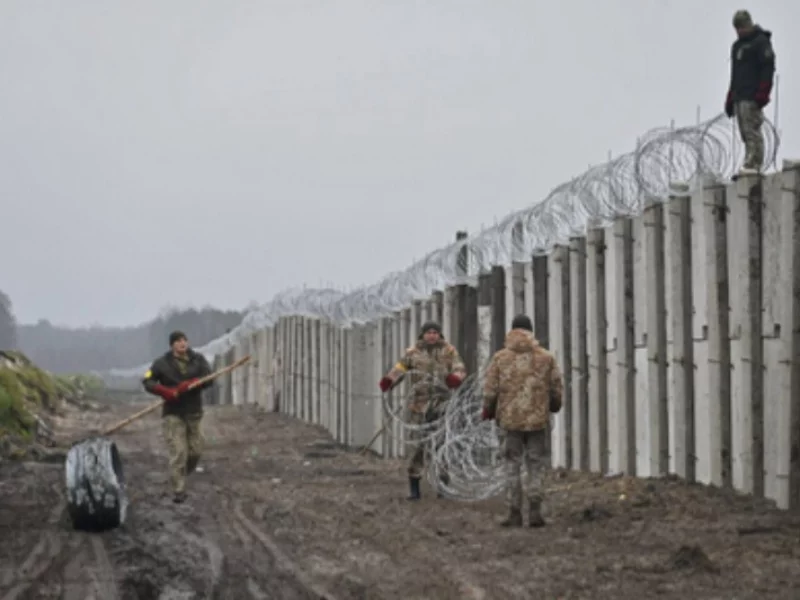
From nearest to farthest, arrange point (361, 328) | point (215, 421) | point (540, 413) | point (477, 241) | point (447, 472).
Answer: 1. point (540, 413)
2. point (447, 472)
3. point (477, 241)
4. point (361, 328)
5. point (215, 421)

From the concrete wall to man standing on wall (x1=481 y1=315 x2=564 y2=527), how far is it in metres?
1.30

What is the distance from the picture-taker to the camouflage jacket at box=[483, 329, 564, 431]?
11.8 m

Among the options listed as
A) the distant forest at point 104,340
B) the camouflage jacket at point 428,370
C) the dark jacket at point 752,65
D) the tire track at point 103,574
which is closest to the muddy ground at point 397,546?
the tire track at point 103,574

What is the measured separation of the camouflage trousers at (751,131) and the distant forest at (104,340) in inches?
3014

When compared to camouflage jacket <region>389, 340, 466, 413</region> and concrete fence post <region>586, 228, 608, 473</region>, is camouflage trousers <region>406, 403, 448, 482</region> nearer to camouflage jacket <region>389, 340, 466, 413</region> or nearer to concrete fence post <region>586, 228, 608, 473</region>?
camouflage jacket <region>389, 340, 466, 413</region>

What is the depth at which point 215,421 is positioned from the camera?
32875 mm

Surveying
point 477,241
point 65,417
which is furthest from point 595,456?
point 65,417

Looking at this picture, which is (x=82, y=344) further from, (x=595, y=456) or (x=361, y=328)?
(x=595, y=456)

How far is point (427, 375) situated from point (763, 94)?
14.1 feet

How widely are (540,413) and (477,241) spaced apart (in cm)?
597

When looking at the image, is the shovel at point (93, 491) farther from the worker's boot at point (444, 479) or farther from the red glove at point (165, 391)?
the worker's boot at point (444, 479)

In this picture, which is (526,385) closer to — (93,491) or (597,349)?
(597,349)

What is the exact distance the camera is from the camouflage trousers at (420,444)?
14.3 m

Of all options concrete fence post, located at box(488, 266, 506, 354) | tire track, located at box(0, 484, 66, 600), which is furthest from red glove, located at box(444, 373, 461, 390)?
tire track, located at box(0, 484, 66, 600)
